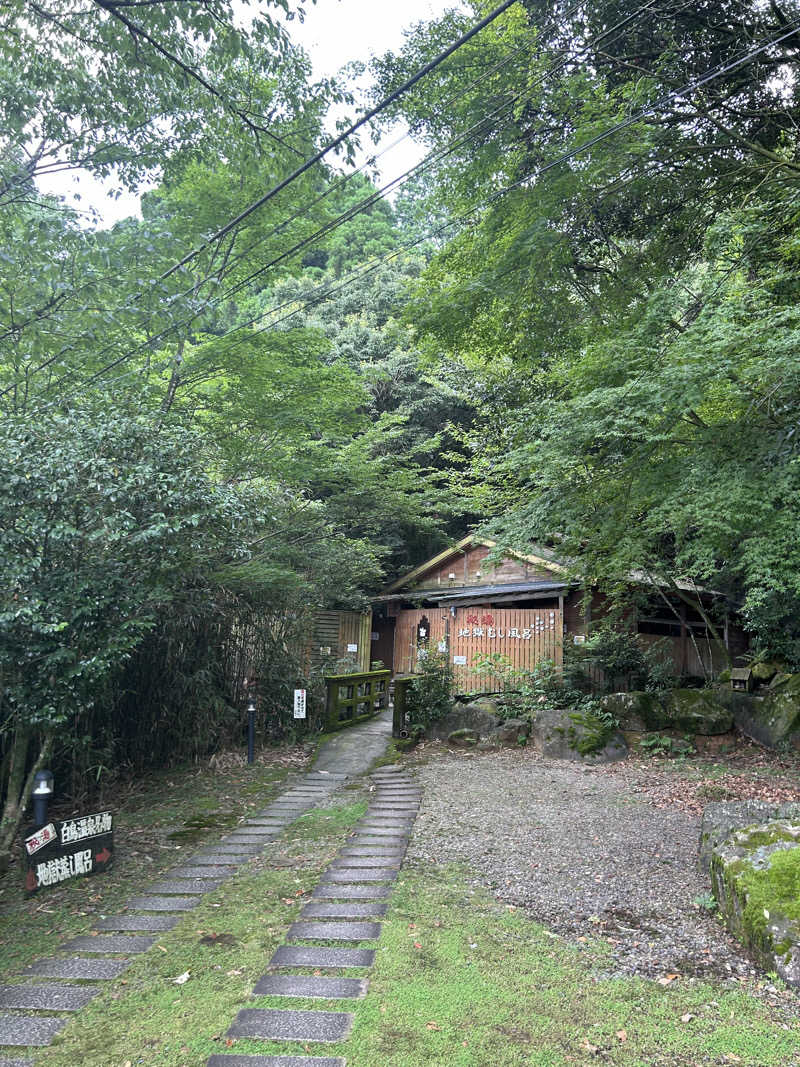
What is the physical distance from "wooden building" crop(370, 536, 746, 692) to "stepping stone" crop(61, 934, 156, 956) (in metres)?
6.86

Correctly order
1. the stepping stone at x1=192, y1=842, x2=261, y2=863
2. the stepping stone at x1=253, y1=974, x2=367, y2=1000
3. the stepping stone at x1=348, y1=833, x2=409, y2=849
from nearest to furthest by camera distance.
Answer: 1. the stepping stone at x1=253, y1=974, x2=367, y2=1000
2. the stepping stone at x1=192, y1=842, x2=261, y2=863
3. the stepping stone at x1=348, y1=833, x2=409, y2=849

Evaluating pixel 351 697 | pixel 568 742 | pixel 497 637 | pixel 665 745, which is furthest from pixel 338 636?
pixel 665 745

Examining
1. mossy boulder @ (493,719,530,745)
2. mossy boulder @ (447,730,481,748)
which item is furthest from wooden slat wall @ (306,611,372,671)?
mossy boulder @ (493,719,530,745)

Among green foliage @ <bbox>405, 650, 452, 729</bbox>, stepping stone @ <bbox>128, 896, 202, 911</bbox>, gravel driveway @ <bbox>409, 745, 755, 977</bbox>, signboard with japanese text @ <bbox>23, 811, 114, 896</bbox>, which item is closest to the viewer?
gravel driveway @ <bbox>409, 745, 755, 977</bbox>

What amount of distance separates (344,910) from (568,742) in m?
5.23

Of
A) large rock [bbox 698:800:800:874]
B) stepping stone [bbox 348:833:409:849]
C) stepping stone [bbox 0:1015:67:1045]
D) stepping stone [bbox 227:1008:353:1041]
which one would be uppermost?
large rock [bbox 698:800:800:874]

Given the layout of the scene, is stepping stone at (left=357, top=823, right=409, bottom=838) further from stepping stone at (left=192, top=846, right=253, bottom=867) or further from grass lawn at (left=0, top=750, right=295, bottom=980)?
grass lawn at (left=0, top=750, right=295, bottom=980)

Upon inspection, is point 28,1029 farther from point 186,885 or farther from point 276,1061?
point 186,885

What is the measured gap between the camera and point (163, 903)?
412 cm

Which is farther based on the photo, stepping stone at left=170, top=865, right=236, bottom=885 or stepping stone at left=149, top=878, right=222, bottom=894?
stepping stone at left=170, top=865, right=236, bottom=885

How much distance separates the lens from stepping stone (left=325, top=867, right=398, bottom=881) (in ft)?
14.5

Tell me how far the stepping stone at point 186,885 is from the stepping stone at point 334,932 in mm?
962

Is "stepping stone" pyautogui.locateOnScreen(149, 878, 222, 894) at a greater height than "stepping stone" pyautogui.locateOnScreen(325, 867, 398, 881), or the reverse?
"stepping stone" pyautogui.locateOnScreen(325, 867, 398, 881)

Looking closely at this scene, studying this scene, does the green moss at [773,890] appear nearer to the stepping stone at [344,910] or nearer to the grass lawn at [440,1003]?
the grass lawn at [440,1003]
